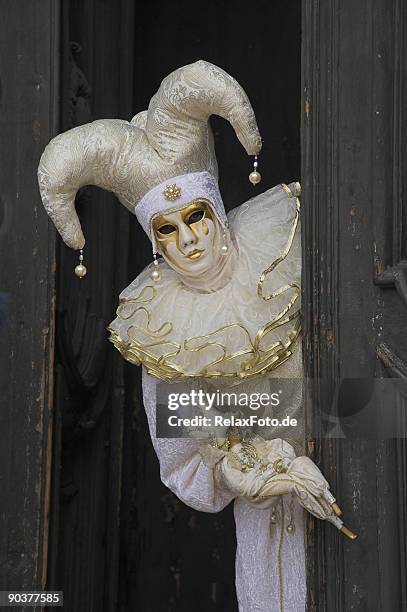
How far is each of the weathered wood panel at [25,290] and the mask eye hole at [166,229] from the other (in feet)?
1.04

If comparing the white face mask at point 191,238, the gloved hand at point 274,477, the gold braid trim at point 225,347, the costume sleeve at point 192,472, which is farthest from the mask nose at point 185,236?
the gloved hand at point 274,477

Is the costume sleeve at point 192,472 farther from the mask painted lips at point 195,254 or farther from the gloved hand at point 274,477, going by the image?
the mask painted lips at point 195,254

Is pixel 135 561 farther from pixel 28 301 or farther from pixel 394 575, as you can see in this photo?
pixel 394 575

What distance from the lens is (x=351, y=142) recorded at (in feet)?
6.43

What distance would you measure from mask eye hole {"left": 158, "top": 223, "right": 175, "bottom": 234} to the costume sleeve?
0.24 m

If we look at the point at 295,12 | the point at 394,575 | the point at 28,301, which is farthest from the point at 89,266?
the point at 394,575

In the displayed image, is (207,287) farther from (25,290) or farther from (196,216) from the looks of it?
(25,290)

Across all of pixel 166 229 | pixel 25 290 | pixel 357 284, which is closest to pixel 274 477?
pixel 357 284

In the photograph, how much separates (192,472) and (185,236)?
1.25ft

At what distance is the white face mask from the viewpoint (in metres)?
2.08

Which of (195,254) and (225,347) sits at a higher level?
(195,254)

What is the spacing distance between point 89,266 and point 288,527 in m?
0.78

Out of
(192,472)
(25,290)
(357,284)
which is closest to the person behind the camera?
→ (357,284)

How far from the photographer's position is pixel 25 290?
7.69 ft
